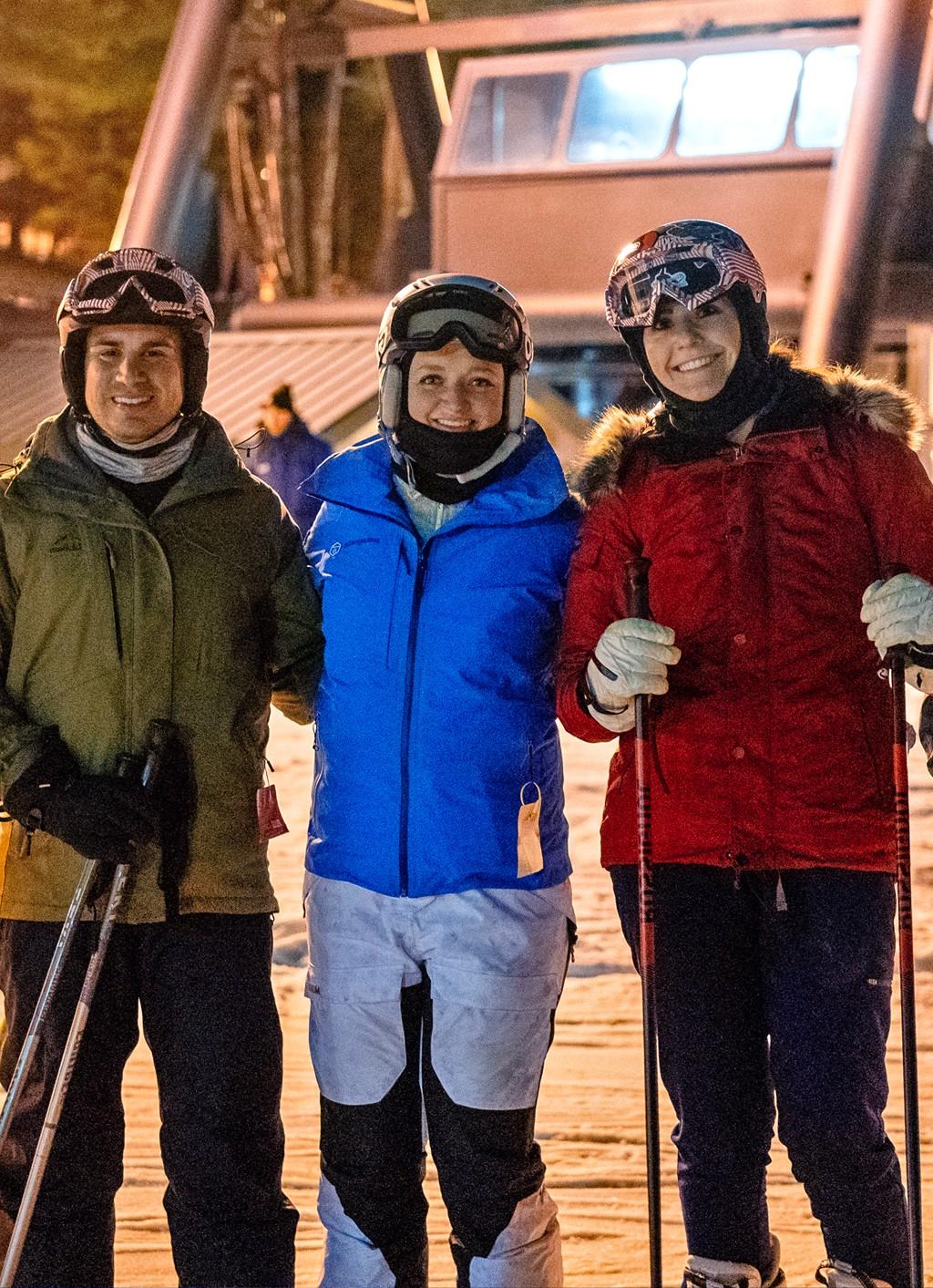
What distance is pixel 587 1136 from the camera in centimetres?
424

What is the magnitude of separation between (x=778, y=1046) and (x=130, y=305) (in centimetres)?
196

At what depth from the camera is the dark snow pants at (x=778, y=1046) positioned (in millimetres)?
2693

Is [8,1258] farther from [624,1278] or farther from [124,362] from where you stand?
[124,362]

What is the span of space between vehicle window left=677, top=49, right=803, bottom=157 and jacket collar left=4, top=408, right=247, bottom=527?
16.4 meters

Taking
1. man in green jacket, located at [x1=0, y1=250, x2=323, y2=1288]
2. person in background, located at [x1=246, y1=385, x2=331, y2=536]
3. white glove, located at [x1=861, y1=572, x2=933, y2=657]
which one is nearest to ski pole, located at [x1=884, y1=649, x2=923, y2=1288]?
white glove, located at [x1=861, y1=572, x2=933, y2=657]

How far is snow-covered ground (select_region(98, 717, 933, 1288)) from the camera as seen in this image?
3.55 metres

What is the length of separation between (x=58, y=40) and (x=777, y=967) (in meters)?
33.7

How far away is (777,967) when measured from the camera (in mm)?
2781

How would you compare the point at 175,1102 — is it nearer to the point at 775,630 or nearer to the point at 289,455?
the point at 775,630

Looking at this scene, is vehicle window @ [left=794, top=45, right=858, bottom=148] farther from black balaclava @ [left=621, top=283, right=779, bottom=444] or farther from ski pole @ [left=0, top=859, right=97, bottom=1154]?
ski pole @ [left=0, top=859, right=97, bottom=1154]

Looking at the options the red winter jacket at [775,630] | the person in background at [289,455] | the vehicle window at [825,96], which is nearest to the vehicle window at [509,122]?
the vehicle window at [825,96]

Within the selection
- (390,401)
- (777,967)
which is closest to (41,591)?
(390,401)

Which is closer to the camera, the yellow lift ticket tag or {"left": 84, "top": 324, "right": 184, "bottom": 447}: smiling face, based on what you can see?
the yellow lift ticket tag

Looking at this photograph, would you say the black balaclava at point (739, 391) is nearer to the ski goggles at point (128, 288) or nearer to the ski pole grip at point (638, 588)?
the ski pole grip at point (638, 588)
